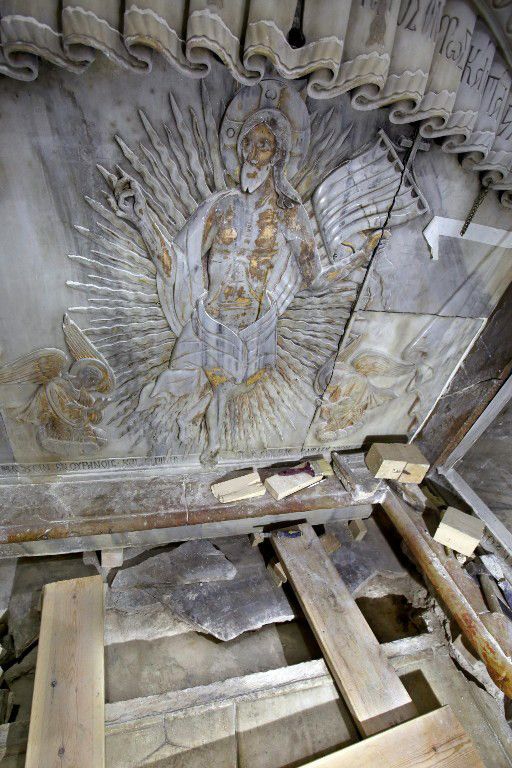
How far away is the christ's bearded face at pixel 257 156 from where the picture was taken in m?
2.08

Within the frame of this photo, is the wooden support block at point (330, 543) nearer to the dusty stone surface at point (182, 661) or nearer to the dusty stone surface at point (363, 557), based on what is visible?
the dusty stone surface at point (363, 557)

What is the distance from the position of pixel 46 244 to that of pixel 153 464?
180cm

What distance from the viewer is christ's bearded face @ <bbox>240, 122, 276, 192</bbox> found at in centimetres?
208

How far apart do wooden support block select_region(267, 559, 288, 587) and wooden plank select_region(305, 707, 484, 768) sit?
1034 millimetres

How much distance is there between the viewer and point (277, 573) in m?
3.09

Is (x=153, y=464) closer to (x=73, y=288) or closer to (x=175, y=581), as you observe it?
(x=175, y=581)

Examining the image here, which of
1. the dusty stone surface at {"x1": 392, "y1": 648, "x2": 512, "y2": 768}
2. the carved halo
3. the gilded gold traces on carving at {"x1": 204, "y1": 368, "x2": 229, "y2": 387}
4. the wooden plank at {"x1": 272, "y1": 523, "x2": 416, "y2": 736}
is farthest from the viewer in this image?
the gilded gold traces on carving at {"x1": 204, "y1": 368, "x2": 229, "y2": 387}

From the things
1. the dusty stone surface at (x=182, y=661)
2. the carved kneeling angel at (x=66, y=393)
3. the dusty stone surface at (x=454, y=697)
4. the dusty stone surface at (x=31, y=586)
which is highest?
the carved kneeling angel at (x=66, y=393)

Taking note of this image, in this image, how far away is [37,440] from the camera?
288 cm

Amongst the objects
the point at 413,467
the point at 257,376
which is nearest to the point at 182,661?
the point at 257,376

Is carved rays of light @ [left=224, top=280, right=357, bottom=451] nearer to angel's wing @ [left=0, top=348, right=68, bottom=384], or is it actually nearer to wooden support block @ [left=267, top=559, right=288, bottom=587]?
wooden support block @ [left=267, top=559, right=288, bottom=587]

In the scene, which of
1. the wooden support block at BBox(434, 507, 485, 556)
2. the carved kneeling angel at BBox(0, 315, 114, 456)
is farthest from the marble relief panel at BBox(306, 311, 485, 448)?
the carved kneeling angel at BBox(0, 315, 114, 456)

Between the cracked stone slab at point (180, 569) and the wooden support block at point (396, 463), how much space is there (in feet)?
4.81

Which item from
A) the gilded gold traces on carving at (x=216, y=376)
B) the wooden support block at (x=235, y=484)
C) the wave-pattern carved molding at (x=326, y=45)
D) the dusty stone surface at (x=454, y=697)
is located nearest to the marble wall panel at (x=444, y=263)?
the wave-pattern carved molding at (x=326, y=45)
